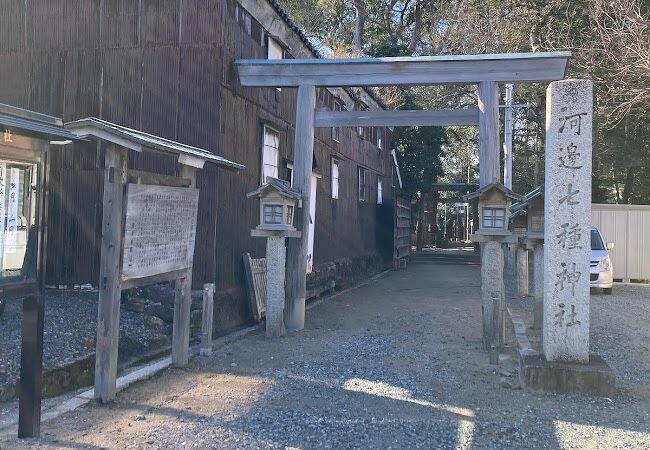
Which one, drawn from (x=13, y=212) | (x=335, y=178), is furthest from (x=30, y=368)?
(x=335, y=178)

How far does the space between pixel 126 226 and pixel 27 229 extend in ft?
3.54

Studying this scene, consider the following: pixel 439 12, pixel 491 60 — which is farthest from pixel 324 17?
pixel 491 60

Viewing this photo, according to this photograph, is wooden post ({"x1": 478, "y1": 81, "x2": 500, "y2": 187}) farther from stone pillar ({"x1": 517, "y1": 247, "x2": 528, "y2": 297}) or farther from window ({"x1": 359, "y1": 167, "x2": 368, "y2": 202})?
window ({"x1": 359, "y1": 167, "x2": 368, "y2": 202})

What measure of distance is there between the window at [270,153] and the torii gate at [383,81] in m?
1.60

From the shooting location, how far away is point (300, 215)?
936 centimetres

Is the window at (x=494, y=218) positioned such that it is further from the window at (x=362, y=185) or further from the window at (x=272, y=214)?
the window at (x=362, y=185)

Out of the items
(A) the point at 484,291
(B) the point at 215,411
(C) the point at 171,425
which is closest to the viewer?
(C) the point at 171,425

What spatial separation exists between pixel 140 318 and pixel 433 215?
2894 cm

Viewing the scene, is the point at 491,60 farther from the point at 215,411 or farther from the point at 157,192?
the point at 215,411

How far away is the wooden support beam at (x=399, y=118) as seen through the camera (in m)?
9.51

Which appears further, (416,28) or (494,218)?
(416,28)

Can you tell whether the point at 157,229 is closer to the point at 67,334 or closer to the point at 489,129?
the point at 67,334

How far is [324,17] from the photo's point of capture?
28.0 m

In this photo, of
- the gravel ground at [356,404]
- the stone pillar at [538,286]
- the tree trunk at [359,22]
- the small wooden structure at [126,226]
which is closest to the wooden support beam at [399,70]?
the stone pillar at [538,286]
